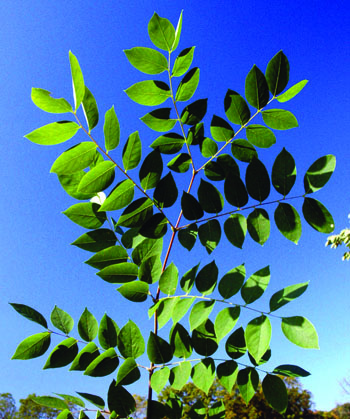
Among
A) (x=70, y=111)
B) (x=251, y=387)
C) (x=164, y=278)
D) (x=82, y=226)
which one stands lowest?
(x=251, y=387)

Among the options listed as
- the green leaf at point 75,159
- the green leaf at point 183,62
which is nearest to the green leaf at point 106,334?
the green leaf at point 75,159

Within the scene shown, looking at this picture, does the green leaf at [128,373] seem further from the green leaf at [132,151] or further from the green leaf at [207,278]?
the green leaf at [132,151]

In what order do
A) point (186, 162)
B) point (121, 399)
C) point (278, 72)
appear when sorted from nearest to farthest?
point (121, 399) → point (278, 72) → point (186, 162)

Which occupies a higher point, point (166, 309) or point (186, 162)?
point (186, 162)

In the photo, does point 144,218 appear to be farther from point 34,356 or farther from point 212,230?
point 34,356

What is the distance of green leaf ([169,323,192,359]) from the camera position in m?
1.38

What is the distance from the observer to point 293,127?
1527mm

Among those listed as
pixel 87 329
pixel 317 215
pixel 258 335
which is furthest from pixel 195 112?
pixel 87 329

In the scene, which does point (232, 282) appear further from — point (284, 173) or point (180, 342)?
point (284, 173)

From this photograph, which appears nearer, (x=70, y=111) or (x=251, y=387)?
(x=251, y=387)

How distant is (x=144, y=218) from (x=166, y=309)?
380 millimetres

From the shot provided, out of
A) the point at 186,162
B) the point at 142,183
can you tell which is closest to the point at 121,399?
the point at 142,183

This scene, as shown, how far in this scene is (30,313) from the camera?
62.3 inches

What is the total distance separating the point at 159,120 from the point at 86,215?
549 millimetres
